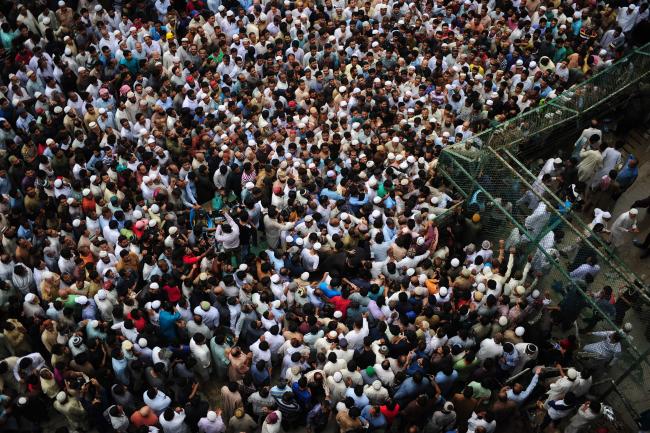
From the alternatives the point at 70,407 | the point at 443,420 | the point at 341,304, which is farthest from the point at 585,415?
the point at 70,407

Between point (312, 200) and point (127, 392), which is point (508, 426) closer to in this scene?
point (312, 200)

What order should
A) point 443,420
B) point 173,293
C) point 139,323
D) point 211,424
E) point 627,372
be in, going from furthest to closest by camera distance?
point 173,293
point 627,372
point 139,323
point 443,420
point 211,424

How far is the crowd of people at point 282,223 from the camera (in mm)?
9273

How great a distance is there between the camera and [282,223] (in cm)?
1127

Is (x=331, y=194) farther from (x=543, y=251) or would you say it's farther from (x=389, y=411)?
(x=389, y=411)

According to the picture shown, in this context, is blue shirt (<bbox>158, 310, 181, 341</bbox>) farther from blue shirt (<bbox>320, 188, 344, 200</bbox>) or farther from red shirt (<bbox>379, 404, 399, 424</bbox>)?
blue shirt (<bbox>320, 188, 344, 200</bbox>)

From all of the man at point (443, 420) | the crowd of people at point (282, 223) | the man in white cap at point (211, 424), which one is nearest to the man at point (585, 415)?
the crowd of people at point (282, 223)

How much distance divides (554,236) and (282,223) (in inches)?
180

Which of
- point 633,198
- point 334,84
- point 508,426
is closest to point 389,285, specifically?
point 508,426

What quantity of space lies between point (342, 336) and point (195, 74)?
6935 millimetres

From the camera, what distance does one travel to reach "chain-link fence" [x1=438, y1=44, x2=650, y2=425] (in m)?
9.99

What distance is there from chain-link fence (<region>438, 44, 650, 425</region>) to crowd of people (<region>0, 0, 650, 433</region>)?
0.31ft

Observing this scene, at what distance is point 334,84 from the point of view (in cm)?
1388

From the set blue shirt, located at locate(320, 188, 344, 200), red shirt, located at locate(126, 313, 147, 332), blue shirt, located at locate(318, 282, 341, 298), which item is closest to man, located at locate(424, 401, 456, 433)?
blue shirt, located at locate(318, 282, 341, 298)
